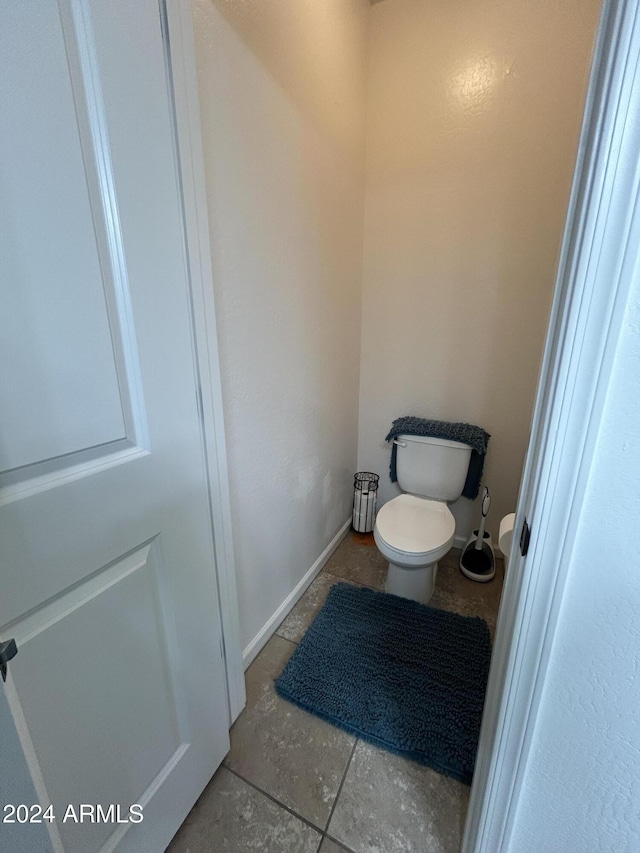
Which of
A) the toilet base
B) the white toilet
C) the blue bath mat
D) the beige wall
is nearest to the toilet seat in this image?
the white toilet

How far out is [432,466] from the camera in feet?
6.22

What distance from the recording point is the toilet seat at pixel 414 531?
1.46 meters

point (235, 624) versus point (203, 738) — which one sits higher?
point (235, 624)

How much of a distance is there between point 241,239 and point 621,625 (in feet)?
4.08

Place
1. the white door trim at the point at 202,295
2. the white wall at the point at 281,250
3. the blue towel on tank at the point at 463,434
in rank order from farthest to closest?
the blue towel on tank at the point at 463,434, the white wall at the point at 281,250, the white door trim at the point at 202,295

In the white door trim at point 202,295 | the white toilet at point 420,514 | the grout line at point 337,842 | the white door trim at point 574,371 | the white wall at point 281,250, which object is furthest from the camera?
the white toilet at point 420,514

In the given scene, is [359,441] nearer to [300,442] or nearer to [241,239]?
[300,442]

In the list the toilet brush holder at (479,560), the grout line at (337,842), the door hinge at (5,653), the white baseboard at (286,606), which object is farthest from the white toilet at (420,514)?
the door hinge at (5,653)

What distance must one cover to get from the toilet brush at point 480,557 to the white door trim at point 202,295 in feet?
4.34

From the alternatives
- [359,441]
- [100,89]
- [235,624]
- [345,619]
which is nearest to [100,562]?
[235,624]

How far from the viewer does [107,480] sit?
2.05 feet

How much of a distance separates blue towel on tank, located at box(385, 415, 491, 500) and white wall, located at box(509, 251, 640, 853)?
4.41 ft

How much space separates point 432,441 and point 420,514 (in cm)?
41

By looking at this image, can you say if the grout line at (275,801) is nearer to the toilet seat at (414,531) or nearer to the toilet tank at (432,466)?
the toilet seat at (414,531)
